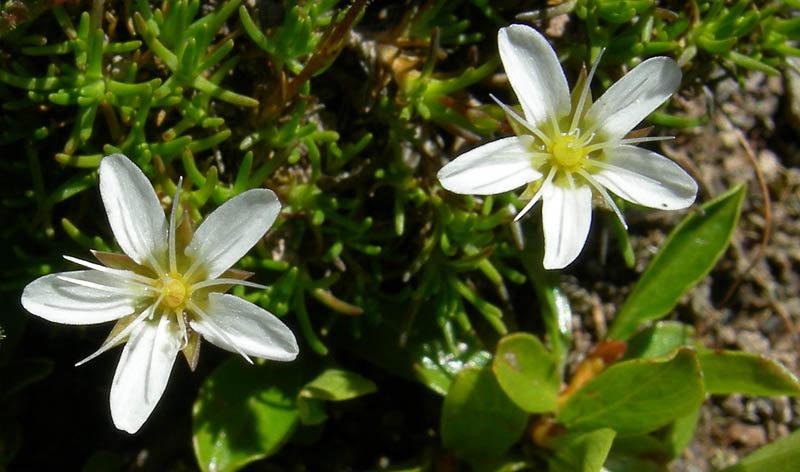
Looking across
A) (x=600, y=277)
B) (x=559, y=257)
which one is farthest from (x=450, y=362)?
(x=559, y=257)

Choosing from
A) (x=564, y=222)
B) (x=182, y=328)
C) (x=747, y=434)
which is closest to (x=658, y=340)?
(x=747, y=434)

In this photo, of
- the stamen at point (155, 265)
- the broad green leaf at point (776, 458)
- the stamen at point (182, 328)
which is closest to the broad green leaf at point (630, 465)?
the broad green leaf at point (776, 458)

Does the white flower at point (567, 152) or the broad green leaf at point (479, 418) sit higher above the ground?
the white flower at point (567, 152)

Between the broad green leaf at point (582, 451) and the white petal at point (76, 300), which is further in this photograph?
the broad green leaf at point (582, 451)

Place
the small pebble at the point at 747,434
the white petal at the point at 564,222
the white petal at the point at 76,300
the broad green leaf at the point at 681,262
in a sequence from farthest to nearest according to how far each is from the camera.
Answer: the small pebble at the point at 747,434, the broad green leaf at the point at 681,262, the white petal at the point at 564,222, the white petal at the point at 76,300

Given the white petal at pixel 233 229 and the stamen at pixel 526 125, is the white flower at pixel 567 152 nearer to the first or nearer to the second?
the stamen at pixel 526 125

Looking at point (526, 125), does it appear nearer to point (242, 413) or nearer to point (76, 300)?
point (76, 300)

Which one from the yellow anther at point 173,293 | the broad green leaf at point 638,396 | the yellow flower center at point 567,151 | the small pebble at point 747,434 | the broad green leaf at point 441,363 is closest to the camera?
the yellow anther at point 173,293
